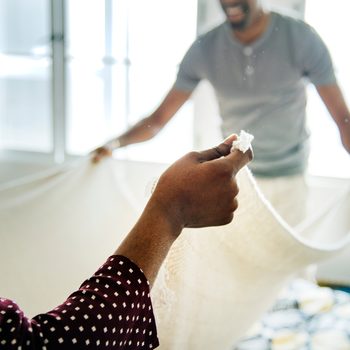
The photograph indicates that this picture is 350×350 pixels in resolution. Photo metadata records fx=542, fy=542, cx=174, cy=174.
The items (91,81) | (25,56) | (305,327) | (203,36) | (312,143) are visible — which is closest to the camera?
(305,327)

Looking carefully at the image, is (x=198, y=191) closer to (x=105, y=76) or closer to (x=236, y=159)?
(x=236, y=159)

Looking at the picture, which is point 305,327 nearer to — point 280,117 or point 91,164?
point 280,117

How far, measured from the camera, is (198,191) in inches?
21.5

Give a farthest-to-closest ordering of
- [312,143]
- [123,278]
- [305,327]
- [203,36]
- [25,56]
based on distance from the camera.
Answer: [25,56] < [312,143] < [203,36] < [305,327] < [123,278]

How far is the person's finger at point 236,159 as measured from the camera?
0.59 metres

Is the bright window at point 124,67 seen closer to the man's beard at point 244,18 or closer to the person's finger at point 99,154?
the person's finger at point 99,154

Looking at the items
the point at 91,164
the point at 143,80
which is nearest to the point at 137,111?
the point at 143,80

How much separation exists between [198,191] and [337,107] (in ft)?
2.38

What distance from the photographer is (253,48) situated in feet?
3.98

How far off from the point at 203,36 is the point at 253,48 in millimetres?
135

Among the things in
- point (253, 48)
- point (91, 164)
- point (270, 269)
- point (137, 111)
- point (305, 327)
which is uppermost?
point (253, 48)

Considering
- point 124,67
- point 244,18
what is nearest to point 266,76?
point 244,18

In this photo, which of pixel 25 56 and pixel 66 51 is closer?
pixel 66 51

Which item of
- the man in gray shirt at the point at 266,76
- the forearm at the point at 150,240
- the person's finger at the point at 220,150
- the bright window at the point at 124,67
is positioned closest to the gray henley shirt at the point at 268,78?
the man in gray shirt at the point at 266,76
